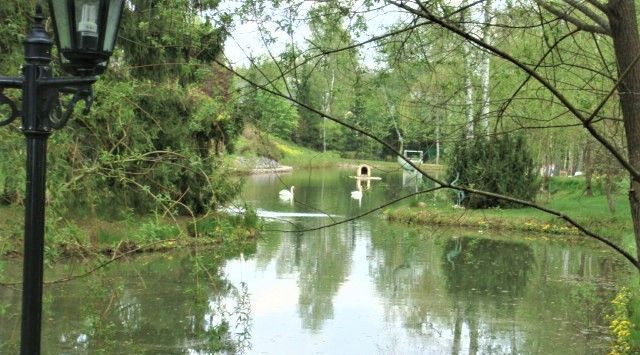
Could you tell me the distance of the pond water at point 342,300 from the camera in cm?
783

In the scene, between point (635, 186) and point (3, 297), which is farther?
point (3, 297)

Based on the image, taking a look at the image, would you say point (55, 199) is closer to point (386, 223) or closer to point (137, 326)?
point (137, 326)

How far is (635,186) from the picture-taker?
368 centimetres

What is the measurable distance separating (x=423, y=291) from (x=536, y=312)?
6.31 ft

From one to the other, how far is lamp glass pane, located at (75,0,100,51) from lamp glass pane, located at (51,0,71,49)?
0.12ft

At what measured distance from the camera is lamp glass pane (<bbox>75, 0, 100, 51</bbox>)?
9.00ft

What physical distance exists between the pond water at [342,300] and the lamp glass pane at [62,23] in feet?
6.94

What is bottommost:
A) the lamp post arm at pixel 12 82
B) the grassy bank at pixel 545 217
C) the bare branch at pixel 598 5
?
the grassy bank at pixel 545 217

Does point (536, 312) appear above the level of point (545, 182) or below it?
below

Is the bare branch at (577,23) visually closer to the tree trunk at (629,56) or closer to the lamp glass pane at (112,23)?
the tree trunk at (629,56)

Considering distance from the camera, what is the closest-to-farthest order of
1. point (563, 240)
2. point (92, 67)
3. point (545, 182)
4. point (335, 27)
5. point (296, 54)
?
point (92, 67)
point (296, 54)
point (335, 27)
point (563, 240)
point (545, 182)

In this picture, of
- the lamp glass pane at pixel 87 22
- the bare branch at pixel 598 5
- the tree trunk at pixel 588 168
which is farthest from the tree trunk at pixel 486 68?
the tree trunk at pixel 588 168

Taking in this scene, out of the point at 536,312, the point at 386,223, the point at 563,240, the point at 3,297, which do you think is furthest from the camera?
the point at 386,223

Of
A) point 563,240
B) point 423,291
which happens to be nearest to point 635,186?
point 423,291
